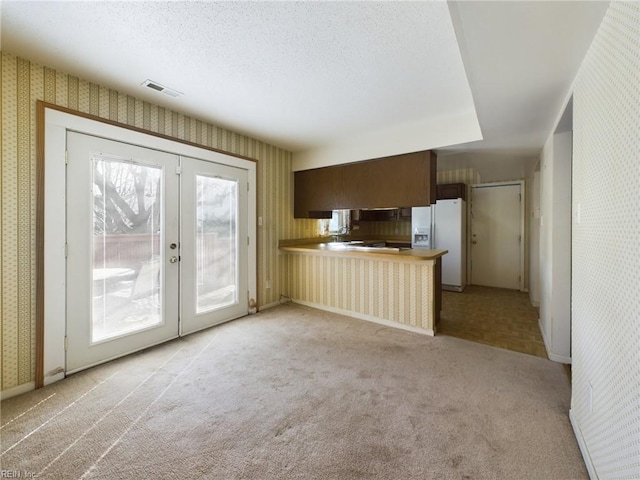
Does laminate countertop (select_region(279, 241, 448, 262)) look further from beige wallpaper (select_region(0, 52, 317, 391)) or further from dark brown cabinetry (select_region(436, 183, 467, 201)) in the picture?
beige wallpaper (select_region(0, 52, 317, 391))

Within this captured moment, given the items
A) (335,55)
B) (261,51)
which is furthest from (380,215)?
(261,51)

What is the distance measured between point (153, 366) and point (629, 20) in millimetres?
3559

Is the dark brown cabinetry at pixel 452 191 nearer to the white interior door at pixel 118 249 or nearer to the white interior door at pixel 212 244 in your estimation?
the white interior door at pixel 212 244

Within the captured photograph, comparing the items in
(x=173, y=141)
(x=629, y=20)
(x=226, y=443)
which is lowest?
(x=226, y=443)

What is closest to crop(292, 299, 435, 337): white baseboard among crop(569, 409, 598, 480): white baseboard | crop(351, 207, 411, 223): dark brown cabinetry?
crop(569, 409, 598, 480): white baseboard

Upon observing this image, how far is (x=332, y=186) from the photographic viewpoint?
13.5 feet

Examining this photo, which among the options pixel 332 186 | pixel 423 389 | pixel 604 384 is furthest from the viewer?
pixel 332 186

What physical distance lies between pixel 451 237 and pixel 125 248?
499cm

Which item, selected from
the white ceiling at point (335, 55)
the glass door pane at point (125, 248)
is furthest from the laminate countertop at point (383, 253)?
the glass door pane at point (125, 248)

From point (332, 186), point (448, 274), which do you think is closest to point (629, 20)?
point (332, 186)

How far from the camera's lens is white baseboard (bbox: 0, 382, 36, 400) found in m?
1.92

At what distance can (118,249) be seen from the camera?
8.23 ft

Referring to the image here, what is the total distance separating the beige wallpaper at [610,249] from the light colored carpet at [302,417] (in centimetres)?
36

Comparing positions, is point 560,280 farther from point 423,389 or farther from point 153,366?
point 153,366
